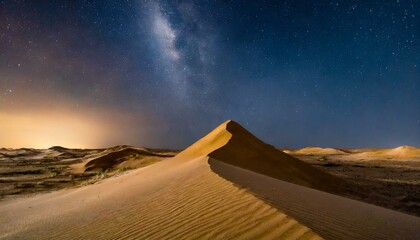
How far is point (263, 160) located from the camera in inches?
565

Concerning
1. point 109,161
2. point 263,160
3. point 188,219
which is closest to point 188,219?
point 188,219

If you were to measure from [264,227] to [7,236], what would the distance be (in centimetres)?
593

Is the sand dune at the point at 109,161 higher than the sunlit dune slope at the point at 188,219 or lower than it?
higher

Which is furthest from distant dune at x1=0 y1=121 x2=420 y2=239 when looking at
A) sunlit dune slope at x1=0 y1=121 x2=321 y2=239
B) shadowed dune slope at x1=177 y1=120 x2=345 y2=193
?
shadowed dune slope at x1=177 y1=120 x2=345 y2=193

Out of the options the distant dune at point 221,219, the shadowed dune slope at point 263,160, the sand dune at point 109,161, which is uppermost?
the sand dune at point 109,161

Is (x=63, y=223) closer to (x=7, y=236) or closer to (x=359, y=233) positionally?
(x=7, y=236)

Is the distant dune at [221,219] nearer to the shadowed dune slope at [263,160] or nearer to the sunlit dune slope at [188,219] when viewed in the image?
the sunlit dune slope at [188,219]

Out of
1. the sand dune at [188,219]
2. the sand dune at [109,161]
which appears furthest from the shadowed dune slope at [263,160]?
the sand dune at [109,161]

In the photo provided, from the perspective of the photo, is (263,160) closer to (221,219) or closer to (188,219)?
(188,219)

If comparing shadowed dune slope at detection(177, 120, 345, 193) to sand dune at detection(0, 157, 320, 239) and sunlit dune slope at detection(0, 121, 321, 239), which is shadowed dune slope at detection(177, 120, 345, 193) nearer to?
sand dune at detection(0, 157, 320, 239)

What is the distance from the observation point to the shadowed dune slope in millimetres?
13172

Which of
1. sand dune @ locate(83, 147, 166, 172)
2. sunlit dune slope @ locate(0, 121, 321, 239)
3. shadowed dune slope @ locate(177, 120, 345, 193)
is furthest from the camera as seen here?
sand dune @ locate(83, 147, 166, 172)

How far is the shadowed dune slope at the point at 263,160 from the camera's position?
13.2 m

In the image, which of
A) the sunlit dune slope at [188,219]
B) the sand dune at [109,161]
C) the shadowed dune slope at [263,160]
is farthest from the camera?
the sand dune at [109,161]
